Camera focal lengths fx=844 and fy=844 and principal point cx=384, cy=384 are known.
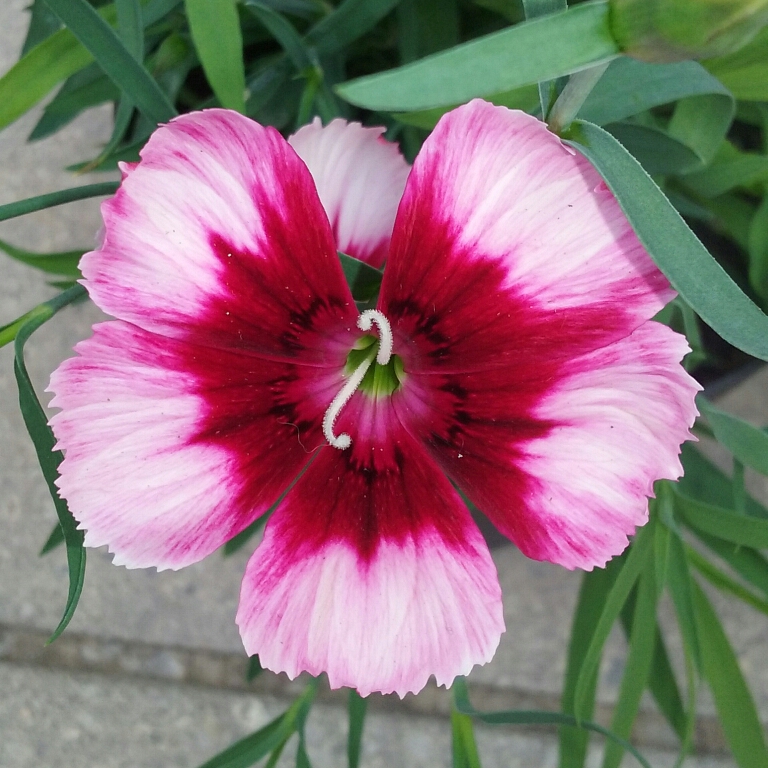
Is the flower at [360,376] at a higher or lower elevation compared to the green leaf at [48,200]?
lower

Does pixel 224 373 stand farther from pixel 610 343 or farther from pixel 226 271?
pixel 610 343

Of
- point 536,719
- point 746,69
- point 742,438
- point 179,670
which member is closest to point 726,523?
point 742,438

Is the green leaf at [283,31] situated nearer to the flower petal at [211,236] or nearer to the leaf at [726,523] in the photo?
the flower petal at [211,236]

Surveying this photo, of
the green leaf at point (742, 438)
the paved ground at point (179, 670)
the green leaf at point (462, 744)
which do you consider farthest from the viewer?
the paved ground at point (179, 670)

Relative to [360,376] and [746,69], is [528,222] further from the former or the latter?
[746,69]

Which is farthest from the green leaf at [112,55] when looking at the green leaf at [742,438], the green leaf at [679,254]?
the green leaf at [742,438]

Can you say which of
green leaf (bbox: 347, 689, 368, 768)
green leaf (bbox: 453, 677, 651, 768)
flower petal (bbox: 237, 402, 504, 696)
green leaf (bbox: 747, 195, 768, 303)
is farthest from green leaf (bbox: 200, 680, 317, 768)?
green leaf (bbox: 747, 195, 768, 303)
